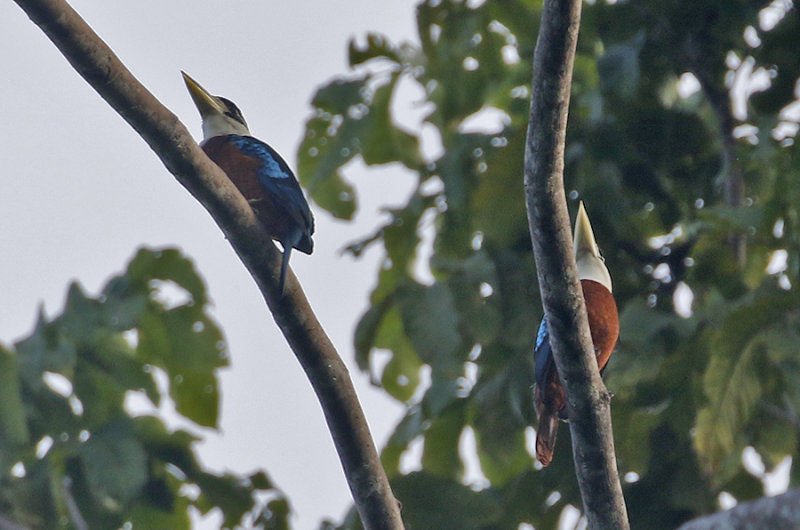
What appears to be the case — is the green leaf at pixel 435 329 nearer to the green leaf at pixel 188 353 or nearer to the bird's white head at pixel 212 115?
the bird's white head at pixel 212 115

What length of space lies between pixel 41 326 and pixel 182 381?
24.4 inches

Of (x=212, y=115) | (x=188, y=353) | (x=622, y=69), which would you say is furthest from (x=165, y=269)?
(x=622, y=69)

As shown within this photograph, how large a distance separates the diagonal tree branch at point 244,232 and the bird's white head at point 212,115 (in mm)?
1453

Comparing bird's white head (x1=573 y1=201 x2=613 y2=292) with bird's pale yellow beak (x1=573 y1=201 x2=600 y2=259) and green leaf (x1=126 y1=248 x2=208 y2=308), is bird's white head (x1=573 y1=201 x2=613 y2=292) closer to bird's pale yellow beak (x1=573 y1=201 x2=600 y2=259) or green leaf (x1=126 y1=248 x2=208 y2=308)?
bird's pale yellow beak (x1=573 y1=201 x2=600 y2=259)

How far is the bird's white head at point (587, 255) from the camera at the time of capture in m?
3.41

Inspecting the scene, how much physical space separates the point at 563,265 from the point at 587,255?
4.54 ft

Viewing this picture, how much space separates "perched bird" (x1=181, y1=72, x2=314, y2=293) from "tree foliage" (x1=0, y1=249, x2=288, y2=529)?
3.34 ft

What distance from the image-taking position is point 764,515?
2.26 metres

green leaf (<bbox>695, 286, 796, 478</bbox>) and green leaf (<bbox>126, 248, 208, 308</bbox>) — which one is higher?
green leaf (<bbox>126, 248, 208, 308</bbox>)

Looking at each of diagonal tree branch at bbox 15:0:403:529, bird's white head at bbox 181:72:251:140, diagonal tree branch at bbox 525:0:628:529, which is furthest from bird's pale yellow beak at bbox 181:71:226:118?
diagonal tree branch at bbox 525:0:628:529

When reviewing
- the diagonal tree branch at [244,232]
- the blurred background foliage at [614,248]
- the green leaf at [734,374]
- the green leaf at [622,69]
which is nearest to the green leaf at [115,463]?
the blurred background foliage at [614,248]

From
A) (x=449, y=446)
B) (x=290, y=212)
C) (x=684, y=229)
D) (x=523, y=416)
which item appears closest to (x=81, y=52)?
(x=290, y=212)

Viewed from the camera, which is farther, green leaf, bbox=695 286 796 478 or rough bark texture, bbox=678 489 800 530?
green leaf, bbox=695 286 796 478

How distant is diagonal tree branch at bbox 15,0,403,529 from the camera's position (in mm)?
1937
